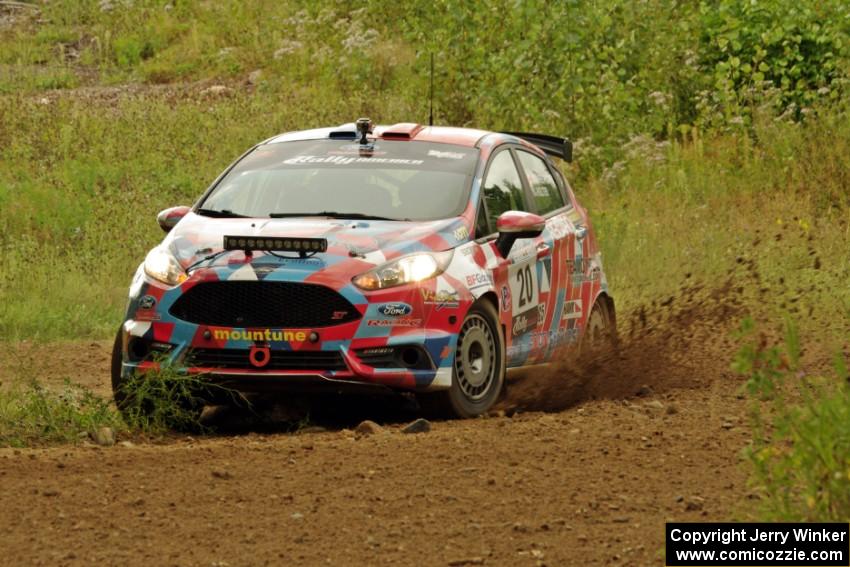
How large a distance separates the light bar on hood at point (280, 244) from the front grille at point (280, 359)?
1.81 feet

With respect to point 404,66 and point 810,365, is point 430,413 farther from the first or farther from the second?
point 404,66

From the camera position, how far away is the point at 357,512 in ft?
21.5

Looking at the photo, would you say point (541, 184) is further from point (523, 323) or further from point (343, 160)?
point (343, 160)

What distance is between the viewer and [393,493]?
22.4 ft

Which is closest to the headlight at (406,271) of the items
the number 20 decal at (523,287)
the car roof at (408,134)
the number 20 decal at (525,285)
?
the number 20 decal at (523,287)

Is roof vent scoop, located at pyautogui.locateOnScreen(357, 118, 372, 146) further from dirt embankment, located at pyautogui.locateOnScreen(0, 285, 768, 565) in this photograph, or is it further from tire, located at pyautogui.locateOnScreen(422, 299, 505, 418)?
dirt embankment, located at pyautogui.locateOnScreen(0, 285, 768, 565)

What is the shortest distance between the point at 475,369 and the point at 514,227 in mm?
905

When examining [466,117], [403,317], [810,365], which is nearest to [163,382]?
[403,317]

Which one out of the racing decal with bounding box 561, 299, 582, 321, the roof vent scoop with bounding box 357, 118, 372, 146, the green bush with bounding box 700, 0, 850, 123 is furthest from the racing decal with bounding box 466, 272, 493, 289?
the green bush with bounding box 700, 0, 850, 123

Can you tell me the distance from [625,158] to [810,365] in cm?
699

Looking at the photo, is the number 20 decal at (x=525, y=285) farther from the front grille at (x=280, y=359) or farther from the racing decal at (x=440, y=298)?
the front grille at (x=280, y=359)

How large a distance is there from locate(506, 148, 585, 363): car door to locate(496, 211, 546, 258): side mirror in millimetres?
450

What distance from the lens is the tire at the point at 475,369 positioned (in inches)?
362

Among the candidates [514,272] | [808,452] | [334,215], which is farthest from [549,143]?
[808,452]
